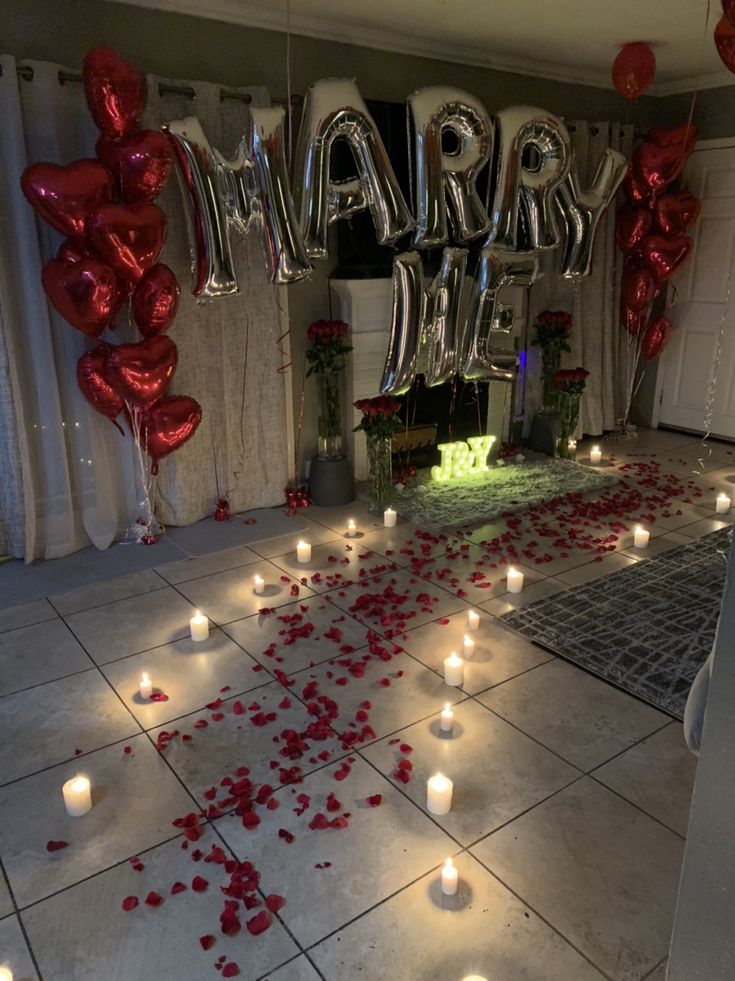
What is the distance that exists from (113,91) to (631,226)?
324cm

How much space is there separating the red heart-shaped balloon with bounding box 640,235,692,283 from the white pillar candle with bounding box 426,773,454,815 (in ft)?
12.8

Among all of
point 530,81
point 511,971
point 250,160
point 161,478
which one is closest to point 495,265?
point 250,160

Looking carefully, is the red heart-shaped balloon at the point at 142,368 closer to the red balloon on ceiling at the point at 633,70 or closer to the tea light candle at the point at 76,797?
the tea light candle at the point at 76,797

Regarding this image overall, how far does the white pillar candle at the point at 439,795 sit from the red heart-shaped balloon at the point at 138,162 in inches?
93.7

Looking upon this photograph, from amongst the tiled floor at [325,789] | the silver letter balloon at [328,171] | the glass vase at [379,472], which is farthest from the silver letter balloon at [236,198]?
the tiled floor at [325,789]

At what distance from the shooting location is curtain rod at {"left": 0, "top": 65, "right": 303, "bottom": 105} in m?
2.79

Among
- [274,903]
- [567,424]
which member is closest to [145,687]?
[274,903]

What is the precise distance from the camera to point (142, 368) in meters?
2.97

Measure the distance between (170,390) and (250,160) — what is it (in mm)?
1135

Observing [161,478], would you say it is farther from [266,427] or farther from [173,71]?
[173,71]

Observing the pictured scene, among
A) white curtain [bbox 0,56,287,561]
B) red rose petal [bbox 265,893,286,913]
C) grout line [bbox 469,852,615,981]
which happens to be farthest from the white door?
red rose petal [bbox 265,893,286,913]

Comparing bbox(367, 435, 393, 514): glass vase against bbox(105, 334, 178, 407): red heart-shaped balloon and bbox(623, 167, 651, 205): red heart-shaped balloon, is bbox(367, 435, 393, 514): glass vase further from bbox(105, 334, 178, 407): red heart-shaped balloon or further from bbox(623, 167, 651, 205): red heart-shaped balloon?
bbox(623, 167, 651, 205): red heart-shaped balloon

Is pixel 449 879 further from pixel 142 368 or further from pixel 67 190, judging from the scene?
pixel 67 190

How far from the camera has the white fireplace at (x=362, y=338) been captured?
389 centimetres
